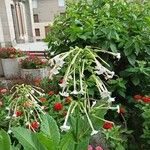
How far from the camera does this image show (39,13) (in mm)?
39406

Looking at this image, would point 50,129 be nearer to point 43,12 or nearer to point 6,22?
point 6,22

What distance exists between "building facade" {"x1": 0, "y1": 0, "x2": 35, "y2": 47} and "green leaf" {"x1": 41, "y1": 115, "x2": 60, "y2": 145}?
1799cm

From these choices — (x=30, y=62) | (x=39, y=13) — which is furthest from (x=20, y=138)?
(x=39, y=13)

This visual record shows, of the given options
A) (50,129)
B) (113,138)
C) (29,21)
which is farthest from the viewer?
(29,21)

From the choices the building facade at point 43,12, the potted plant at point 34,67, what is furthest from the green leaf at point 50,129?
the building facade at point 43,12

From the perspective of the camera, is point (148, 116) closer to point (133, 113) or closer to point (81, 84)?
point (133, 113)

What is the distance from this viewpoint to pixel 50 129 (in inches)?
51.8

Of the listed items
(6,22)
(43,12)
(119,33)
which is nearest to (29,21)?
(43,12)

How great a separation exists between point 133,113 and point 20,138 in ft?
8.44

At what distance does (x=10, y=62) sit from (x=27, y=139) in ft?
28.1

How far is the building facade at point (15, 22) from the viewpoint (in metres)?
20.4

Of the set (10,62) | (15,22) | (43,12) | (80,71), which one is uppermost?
(80,71)

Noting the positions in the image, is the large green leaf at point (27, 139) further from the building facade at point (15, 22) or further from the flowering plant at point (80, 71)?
the building facade at point (15, 22)

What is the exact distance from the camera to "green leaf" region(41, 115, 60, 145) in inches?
50.9
